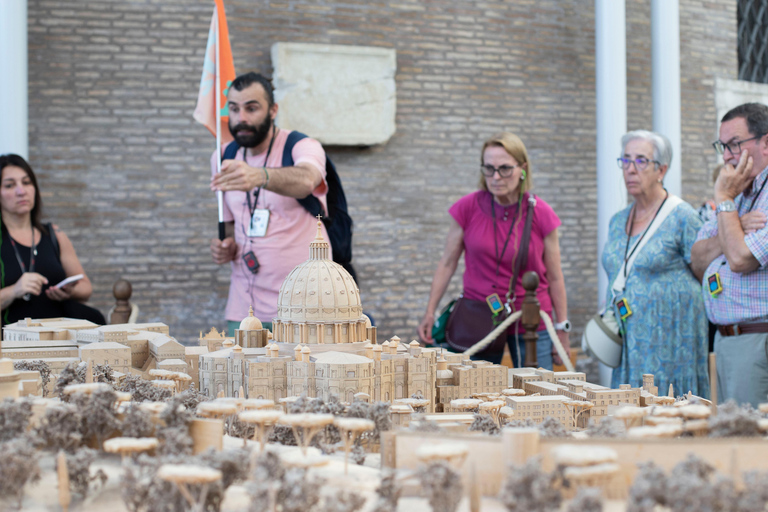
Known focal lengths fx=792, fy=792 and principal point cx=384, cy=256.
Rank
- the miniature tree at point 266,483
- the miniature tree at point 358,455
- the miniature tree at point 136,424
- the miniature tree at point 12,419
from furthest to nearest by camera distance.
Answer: the miniature tree at point 358,455 → the miniature tree at point 136,424 → the miniature tree at point 12,419 → the miniature tree at point 266,483

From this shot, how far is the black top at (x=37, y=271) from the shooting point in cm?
714

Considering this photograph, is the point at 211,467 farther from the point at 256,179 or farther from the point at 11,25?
the point at 11,25

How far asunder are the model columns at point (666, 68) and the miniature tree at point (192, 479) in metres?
10.8

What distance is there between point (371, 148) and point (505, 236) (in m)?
5.52

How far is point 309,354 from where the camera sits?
6137 millimetres

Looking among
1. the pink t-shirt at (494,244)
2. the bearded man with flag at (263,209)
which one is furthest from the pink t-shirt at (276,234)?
the pink t-shirt at (494,244)

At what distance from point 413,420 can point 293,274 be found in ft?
6.00

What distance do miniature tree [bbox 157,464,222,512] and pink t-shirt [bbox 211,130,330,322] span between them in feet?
11.7

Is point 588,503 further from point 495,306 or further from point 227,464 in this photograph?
point 495,306

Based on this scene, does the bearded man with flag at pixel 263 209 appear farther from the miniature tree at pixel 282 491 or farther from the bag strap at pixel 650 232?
the miniature tree at pixel 282 491

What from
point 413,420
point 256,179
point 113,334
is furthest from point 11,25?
point 413,420

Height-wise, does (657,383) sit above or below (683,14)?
below

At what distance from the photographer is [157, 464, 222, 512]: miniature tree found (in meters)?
3.06

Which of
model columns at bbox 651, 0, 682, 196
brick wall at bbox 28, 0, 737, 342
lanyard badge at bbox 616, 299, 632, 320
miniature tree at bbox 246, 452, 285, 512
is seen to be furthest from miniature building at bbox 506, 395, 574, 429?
model columns at bbox 651, 0, 682, 196
